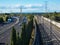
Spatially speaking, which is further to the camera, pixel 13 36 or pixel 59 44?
pixel 59 44

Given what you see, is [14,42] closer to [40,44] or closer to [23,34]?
[23,34]

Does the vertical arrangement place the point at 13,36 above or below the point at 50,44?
above

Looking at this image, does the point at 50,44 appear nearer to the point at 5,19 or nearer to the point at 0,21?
the point at 0,21

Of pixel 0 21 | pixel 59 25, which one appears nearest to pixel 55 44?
pixel 59 25

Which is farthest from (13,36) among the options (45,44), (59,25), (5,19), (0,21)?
(5,19)

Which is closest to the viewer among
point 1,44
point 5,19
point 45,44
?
point 45,44

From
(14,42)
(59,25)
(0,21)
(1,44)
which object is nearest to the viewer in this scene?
(14,42)

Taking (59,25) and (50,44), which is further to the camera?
(59,25)

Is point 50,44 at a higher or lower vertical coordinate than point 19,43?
lower

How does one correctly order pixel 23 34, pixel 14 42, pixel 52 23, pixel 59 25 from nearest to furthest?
pixel 14 42
pixel 23 34
pixel 59 25
pixel 52 23
